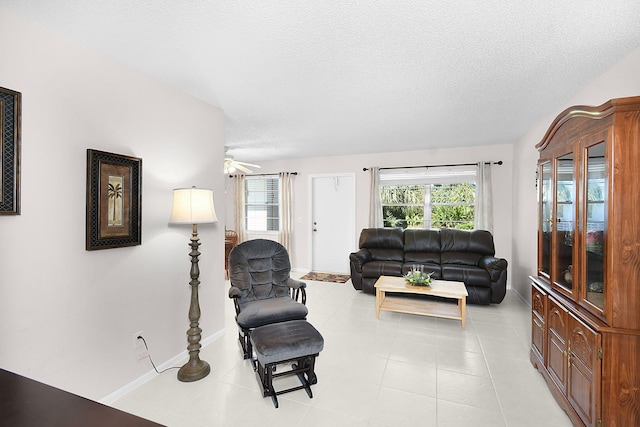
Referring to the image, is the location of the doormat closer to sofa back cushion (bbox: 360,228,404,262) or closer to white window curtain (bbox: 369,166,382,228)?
sofa back cushion (bbox: 360,228,404,262)

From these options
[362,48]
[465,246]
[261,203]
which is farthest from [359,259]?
[362,48]

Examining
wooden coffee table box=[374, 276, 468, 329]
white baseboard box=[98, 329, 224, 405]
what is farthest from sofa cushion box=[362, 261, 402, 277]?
white baseboard box=[98, 329, 224, 405]

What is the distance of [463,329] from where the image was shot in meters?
3.34

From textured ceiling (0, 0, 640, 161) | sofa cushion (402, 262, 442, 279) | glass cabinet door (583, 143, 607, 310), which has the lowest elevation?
sofa cushion (402, 262, 442, 279)

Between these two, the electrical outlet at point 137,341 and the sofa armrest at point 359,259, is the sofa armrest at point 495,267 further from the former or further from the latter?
the electrical outlet at point 137,341

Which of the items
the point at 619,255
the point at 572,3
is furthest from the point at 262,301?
the point at 572,3

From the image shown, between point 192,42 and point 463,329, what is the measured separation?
3.72 metres

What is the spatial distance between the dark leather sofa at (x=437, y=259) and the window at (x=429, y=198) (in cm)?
54

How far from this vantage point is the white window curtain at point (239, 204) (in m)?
6.64

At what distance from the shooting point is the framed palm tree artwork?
2.00m

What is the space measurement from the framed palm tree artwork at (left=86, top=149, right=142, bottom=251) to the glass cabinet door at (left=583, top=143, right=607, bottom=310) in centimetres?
303

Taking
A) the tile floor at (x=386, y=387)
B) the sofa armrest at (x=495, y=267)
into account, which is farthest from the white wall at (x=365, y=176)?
the tile floor at (x=386, y=387)

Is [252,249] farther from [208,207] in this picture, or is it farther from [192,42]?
[192,42]

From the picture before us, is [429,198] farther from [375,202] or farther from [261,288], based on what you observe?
[261,288]
